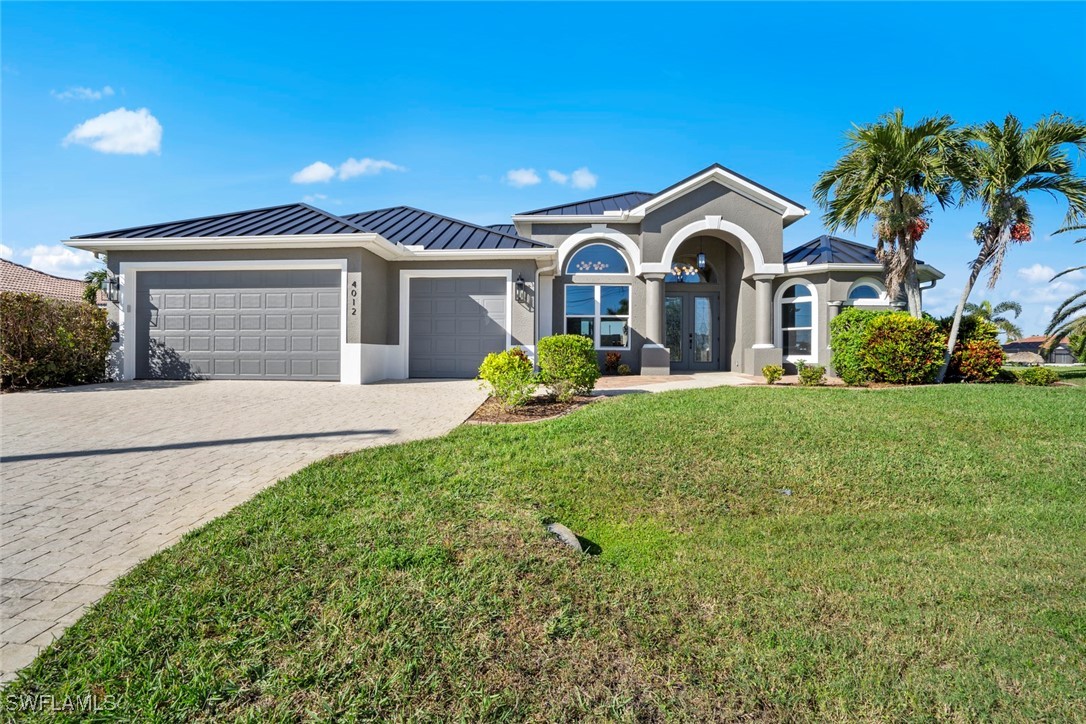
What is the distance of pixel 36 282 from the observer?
25.0m

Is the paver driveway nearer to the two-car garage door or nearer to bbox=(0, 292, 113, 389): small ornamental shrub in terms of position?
bbox=(0, 292, 113, 389): small ornamental shrub

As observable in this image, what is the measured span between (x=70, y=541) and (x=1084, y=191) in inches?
710

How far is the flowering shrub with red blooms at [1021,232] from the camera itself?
11.5m

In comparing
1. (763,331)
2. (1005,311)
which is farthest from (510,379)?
(1005,311)

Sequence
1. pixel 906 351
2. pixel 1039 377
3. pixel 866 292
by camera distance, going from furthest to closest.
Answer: pixel 866 292 → pixel 1039 377 → pixel 906 351

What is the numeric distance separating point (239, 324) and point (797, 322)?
1665cm

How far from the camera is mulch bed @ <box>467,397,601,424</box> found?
7.61m

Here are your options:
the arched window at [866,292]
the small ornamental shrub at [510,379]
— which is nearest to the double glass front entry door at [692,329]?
the arched window at [866,292]

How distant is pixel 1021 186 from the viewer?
38.2ft

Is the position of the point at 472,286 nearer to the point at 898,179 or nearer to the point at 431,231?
the point at 431,231

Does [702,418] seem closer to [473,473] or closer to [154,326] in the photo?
[473,473]

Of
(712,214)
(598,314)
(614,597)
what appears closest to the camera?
(614,597)

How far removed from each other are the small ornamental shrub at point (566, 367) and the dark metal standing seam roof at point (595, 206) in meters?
8.16

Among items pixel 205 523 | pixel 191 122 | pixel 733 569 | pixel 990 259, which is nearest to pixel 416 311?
pixel 191 122
